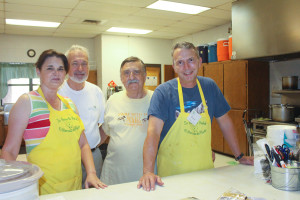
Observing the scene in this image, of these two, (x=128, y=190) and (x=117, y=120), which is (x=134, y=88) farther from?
(x=128, y=190)

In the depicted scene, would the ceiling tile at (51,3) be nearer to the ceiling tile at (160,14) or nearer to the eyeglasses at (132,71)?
the ceiling tile at (160,14)

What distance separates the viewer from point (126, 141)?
201cm

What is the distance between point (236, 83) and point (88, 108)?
11.2ft

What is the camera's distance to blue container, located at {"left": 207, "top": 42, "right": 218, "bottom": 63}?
17.7 ft

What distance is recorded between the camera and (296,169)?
48.8 inches

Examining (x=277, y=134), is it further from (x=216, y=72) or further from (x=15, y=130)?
(x=216, y=72)

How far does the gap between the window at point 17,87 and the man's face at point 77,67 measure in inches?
222

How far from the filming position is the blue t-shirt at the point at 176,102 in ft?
5.62

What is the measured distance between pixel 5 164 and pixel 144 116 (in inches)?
47.2

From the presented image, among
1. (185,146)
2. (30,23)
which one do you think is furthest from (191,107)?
(30,23)

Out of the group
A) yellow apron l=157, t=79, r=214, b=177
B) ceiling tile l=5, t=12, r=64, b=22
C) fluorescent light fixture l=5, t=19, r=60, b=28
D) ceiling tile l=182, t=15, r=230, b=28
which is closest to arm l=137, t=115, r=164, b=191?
yellow apron l=157, t=79, r=214, b=177

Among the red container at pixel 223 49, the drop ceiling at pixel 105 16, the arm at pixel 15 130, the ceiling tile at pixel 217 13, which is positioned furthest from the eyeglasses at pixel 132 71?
the red container at pixel 223 49

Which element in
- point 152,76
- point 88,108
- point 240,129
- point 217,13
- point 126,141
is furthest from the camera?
point 152,76

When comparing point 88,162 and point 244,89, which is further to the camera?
point 244,89
